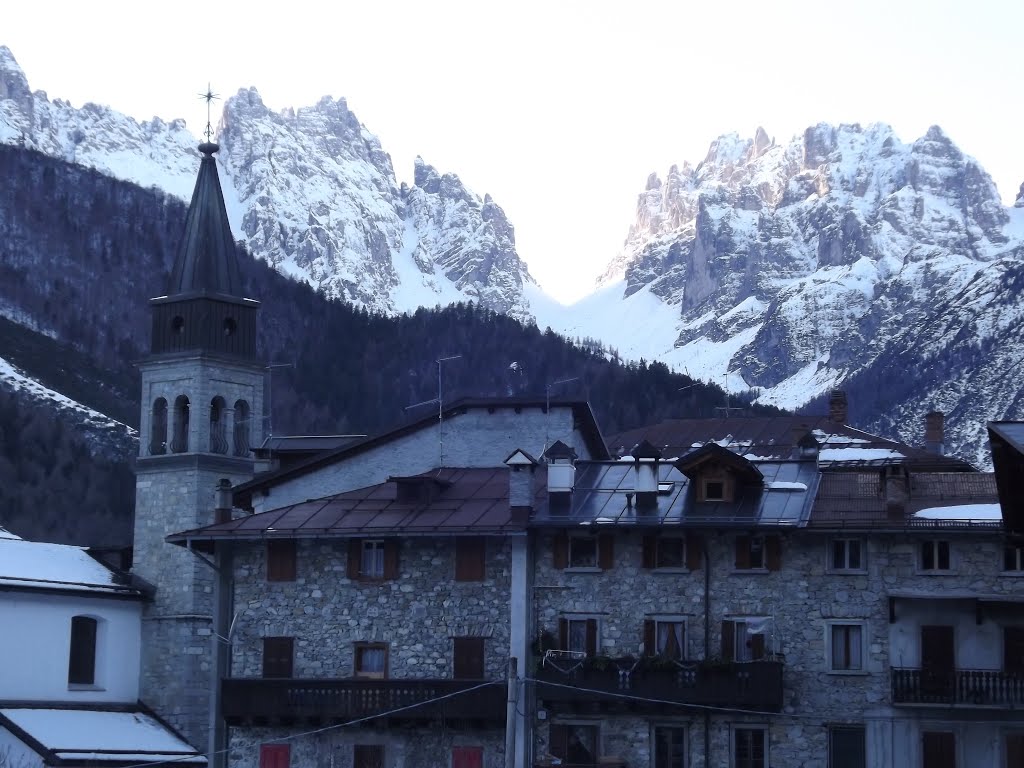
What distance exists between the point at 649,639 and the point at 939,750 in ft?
28.1

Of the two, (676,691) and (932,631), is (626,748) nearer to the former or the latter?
(676,691)

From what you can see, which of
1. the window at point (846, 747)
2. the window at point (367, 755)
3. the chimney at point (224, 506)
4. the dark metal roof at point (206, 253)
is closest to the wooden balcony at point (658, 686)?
the window at point (846, 747)

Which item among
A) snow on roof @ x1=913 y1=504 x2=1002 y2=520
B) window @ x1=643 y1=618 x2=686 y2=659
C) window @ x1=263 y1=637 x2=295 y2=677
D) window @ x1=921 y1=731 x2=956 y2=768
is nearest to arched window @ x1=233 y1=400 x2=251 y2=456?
window @ x1=263 y1=637 x2=295 y2=677

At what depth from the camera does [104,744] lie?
6944 centimetres

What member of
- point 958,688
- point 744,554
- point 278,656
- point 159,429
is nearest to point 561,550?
point 744,554

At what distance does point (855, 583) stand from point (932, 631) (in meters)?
2.46

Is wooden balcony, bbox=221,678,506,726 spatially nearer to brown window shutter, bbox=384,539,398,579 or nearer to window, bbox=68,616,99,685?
brown window shutter, bbox=384,539,398,579

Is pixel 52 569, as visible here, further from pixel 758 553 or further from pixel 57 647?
pixel 758 553

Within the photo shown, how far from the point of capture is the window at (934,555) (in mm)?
56031

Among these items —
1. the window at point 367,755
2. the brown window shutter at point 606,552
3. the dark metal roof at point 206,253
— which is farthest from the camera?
the dark metal roof at point 206,253

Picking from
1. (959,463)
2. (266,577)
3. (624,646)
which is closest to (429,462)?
(266,577)

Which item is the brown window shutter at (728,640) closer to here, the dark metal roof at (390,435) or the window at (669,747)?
the window at (669,747)

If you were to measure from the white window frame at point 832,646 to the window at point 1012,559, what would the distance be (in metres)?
4.16

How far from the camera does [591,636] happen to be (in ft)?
192
